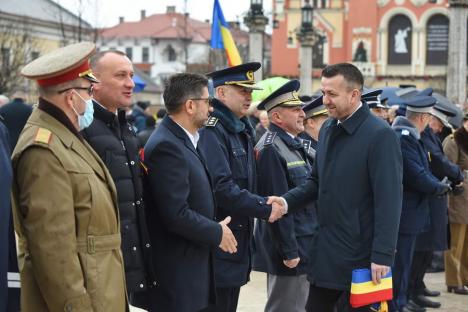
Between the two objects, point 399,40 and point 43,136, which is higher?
point 399,40

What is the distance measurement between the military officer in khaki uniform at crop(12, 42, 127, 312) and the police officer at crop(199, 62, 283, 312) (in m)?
1.63

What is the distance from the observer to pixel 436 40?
73812mm

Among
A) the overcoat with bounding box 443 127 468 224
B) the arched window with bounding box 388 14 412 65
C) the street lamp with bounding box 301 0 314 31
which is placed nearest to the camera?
the overcoat with bounding box 443 127 468 224

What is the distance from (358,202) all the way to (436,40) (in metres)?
71.0

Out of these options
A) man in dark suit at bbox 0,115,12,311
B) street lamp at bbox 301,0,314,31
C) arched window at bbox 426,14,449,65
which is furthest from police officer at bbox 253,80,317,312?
arched window at bbox 426,14,449,65

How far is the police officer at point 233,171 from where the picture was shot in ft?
19.9

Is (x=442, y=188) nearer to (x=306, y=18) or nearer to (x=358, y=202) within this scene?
(x=358, y=202)

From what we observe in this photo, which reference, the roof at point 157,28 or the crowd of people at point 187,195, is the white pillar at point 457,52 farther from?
the roof at point 157,28

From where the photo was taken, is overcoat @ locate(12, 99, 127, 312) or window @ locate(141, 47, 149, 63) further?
window @ locate(141, 47, 149, 63)

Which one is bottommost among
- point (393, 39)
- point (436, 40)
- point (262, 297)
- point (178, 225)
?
point (262, 297)

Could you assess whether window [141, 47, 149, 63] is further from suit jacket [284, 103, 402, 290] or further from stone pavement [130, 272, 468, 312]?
suit jacket [284, 103, 402, 290]

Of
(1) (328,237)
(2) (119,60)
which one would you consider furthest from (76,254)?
(1) (328,237)

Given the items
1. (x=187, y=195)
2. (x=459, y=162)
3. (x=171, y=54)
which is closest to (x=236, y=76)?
(x=187, y=195)

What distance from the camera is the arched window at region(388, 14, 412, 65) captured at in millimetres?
74500
